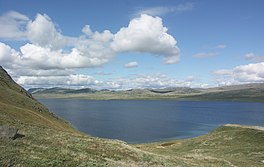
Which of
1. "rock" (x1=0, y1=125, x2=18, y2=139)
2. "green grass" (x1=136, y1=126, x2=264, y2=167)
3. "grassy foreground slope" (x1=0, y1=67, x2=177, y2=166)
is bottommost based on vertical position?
"green grass" (x1=136, y1=126, x2=264, y2=167)

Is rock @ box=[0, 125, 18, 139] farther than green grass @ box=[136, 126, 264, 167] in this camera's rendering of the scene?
No

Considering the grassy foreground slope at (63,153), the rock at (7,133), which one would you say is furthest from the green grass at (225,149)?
the rock at (7,133)

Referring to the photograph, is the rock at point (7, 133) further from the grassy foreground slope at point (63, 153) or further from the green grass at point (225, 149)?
the green grass at point (225, 149)

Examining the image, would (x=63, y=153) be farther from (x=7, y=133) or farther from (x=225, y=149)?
(x=225, y=149)

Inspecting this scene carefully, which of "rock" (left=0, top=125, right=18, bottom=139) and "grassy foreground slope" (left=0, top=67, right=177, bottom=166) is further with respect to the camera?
"rock" (left=0, top=125, right=18, bottom=139)

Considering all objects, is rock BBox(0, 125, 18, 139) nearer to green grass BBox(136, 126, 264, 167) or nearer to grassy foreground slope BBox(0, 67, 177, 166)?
grassy foreground slope BBox(0, 67, 177, 166)

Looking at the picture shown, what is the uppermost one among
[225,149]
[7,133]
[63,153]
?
[7,133]

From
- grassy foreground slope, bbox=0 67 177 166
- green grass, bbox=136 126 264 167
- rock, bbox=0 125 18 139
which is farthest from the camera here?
green grass, bbox=136 126 264 167

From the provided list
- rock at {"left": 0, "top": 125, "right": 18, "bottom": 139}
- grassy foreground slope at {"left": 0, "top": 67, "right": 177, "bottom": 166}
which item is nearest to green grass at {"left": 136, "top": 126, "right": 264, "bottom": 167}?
grassy foreground slope at {"left": 0, "top": 67, "right": 177, "bottom": 166}

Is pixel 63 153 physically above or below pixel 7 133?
below

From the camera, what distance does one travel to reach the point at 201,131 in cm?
16138

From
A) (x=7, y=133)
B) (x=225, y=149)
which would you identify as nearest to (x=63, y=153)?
(x=7, y=133)

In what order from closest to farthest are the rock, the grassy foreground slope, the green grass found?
the grassy foreground slope → the rock → the green grass

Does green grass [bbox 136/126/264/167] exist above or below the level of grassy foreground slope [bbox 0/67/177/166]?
below
